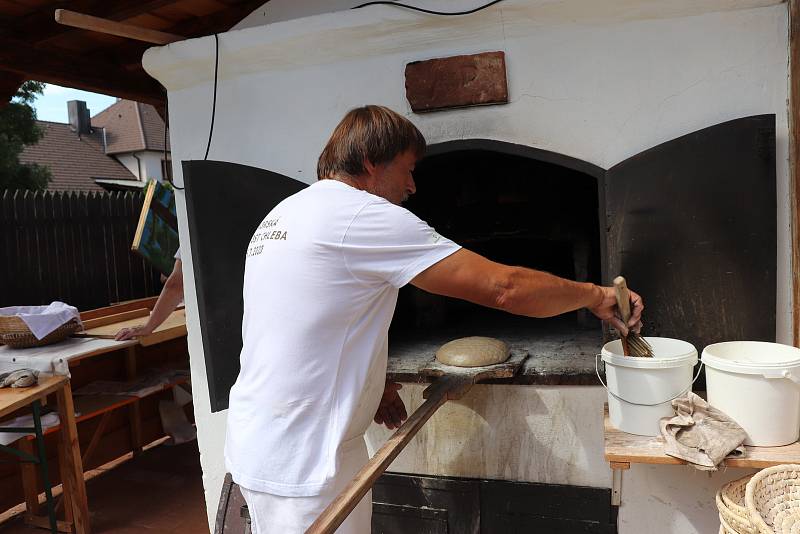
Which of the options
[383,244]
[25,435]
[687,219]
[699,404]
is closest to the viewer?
[383,244]

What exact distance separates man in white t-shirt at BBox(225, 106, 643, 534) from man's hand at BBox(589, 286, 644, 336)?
86 millimetres

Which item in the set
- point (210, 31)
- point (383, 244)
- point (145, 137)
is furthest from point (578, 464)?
point (145, 137)

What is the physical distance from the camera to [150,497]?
13.7 feet

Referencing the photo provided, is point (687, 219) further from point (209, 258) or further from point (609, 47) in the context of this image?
point (209, 258)

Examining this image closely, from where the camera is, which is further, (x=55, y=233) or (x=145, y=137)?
(x=145, y=137)

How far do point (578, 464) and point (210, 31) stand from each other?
2.43 m

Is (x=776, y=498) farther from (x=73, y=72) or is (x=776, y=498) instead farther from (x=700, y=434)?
(x=73, y=72)

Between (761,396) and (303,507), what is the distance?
4.12ft

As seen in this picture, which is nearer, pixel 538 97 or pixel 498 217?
pixel 538 97

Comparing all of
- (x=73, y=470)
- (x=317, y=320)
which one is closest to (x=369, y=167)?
(x=317, y=320)

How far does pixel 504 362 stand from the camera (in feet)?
7.58

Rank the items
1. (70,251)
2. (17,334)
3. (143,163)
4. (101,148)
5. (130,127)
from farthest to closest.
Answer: (130,127), (101,148), (143,163), (70,251), (17,334)

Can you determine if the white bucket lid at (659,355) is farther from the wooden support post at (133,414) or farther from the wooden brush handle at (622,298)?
the wooden support post at (133,414)

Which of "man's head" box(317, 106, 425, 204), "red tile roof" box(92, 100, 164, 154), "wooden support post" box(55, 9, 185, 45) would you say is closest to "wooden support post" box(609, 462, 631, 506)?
"man's head" box(317, 106, 425, 204)
